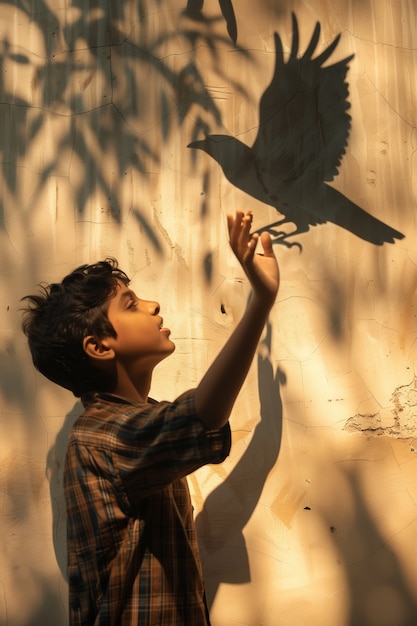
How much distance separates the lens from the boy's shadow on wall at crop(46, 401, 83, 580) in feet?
5.67

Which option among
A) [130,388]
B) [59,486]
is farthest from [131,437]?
[59,486]

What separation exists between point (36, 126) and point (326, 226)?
734mm

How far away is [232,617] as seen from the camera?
1.70 m

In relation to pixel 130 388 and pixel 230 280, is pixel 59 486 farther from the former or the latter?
pixel 230 280

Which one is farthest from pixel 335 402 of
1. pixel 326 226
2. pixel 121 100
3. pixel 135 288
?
pixel 121 100

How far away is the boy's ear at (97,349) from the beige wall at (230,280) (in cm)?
44

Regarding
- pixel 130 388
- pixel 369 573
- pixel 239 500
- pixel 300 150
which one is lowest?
pixel 369 573

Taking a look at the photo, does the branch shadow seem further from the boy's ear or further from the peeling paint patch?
the boy's ear

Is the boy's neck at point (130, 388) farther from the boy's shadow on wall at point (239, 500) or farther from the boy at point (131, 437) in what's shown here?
the boy's shadow on wall at point (239, 500)

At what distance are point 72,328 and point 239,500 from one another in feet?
2.02

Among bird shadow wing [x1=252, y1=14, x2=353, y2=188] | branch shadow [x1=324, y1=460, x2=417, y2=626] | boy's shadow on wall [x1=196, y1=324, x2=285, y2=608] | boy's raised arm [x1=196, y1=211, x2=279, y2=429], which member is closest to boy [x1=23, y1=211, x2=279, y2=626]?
boy's raised arm [x1=196, y1=211, x2=279, y2=429]

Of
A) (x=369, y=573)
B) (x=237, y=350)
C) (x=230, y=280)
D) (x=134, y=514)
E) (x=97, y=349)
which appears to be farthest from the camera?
(x=230, y=280)

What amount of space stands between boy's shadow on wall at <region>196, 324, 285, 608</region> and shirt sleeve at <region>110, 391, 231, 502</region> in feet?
1.76

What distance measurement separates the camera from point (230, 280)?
1.85m
